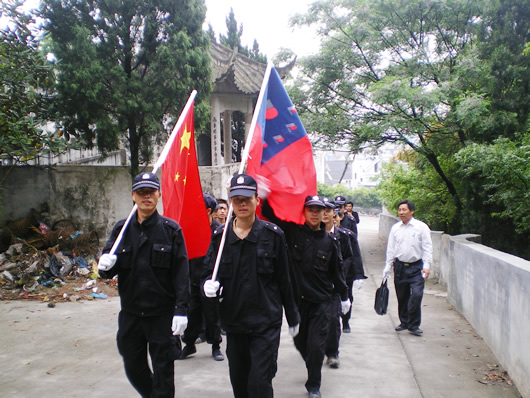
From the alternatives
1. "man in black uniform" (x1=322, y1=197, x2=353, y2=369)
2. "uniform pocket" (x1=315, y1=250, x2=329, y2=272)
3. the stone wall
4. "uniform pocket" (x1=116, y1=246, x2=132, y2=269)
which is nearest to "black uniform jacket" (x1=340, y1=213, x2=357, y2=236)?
"man in black uniform" (x1=322, y1=197, x2=353, y2=369)

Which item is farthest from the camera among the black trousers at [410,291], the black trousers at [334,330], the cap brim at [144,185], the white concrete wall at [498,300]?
the black trousers at [410,291]

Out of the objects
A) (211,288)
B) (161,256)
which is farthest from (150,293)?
(211,288)

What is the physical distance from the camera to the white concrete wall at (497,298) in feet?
14.3

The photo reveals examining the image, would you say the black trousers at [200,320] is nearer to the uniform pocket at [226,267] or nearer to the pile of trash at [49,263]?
the uniform pocket at [226,267]

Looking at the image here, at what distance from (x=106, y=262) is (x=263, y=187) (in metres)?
1.46

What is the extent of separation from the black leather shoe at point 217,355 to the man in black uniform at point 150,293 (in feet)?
5.79

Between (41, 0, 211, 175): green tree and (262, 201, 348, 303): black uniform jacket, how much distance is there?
21.4 feet

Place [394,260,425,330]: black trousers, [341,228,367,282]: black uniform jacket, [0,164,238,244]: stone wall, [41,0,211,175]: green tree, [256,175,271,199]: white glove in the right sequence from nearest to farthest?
[256,175,271,199]: white glove
[341,228,367,282]: black uniform jacket
[394,260,425,330]: black trousers
[41,0,211,175]: green tree
[0,164,238,244]: stone wall

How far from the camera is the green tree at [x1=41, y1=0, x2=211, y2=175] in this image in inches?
388

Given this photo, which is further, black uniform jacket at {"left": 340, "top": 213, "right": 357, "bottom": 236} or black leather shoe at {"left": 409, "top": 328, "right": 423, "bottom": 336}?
black uniform jacket at {"left": 340, "top": 213, "right": 357, "bottom": 236}

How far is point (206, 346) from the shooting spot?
6.03 meters

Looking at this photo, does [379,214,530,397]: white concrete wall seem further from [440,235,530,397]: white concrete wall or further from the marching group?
the marching group

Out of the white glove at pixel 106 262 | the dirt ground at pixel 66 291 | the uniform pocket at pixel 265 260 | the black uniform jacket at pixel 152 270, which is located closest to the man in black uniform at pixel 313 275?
the uniform pocket at pixel 265 260

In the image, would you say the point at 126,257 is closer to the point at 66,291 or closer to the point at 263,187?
the point at 263,187
